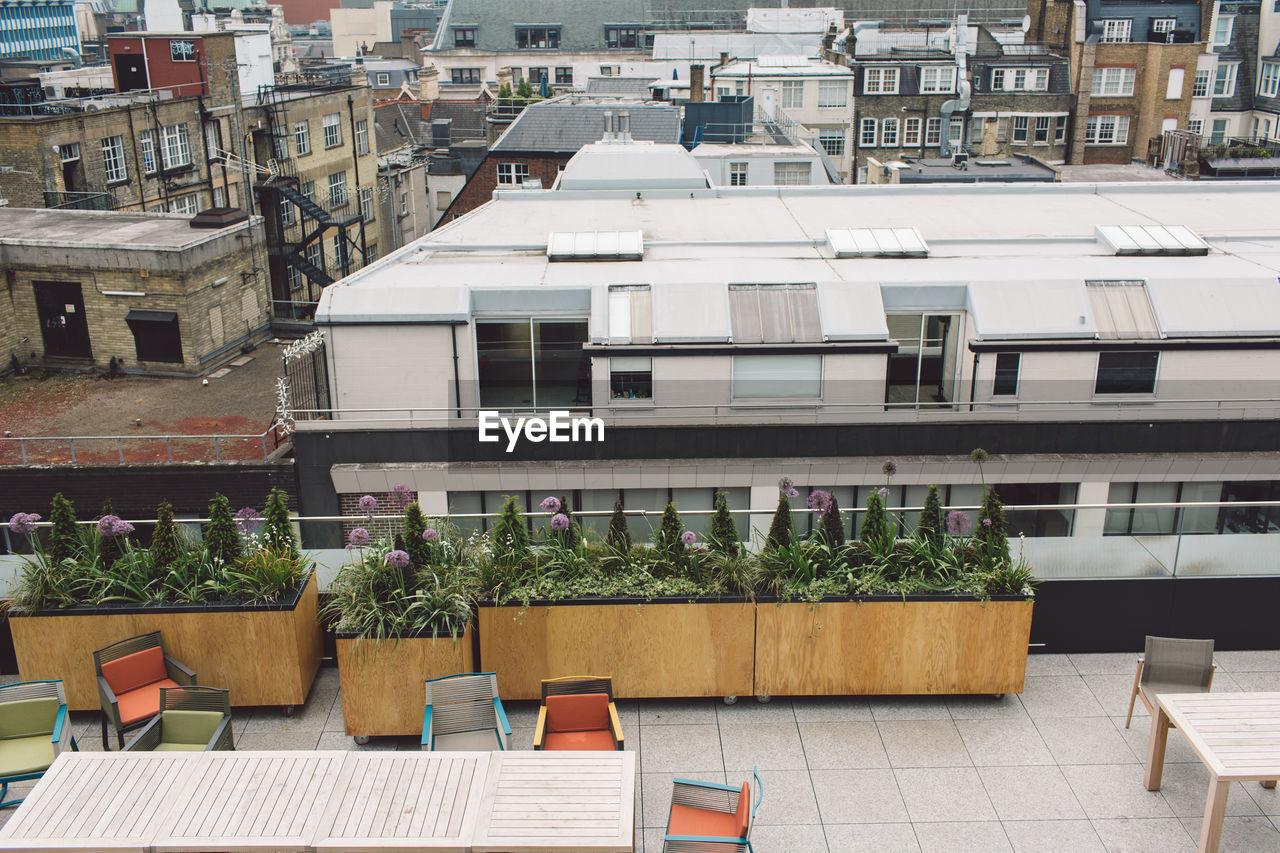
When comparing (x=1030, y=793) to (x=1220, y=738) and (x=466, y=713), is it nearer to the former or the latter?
(x=1220, y=738)

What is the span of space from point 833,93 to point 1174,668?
2250 inches

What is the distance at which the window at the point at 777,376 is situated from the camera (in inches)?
840

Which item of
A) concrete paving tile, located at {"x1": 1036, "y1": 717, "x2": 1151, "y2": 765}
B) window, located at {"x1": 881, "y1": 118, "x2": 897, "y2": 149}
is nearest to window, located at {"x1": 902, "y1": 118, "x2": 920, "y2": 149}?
window, located at {"x1": 881, "y1": 118, "x2": 897, "y2": 149}

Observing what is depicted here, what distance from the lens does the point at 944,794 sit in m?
11.4

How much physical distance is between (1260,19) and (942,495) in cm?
7139

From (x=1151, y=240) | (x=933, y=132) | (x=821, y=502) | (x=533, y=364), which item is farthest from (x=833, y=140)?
(x=821, y=502)

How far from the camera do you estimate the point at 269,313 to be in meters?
34.0

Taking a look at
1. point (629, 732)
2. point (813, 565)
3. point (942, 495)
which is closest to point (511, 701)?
point (629, 732)

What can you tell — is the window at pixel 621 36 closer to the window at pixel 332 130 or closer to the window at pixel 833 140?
the window at pixel 833 140

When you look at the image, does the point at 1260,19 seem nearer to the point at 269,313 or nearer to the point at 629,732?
the point at 269,313

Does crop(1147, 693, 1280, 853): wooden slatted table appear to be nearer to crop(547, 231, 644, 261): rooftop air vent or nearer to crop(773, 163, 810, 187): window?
crop(547, 231, 644, 261): rooftop air vent

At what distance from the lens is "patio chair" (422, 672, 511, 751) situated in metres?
11.4

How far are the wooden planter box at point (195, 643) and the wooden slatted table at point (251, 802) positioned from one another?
2400 millimetres

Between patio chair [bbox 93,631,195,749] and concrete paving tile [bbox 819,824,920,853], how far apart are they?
710 cm
